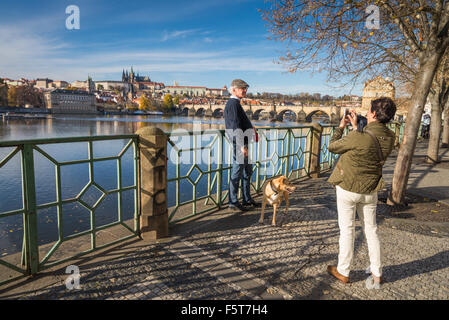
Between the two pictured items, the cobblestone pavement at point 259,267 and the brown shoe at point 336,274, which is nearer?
the cobblestone pavement at point 259,267

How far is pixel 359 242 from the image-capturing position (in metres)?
3.74

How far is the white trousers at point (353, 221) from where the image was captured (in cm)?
265

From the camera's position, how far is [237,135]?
4539mm

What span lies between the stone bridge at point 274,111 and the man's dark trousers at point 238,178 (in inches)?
2815

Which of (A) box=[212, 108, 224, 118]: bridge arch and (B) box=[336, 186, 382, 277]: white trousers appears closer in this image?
(B) box=[336, 186, 382, 277]: white trousers

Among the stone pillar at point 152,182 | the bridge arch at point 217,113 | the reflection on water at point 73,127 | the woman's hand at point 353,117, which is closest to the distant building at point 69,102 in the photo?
the bridge arch at point 217,113

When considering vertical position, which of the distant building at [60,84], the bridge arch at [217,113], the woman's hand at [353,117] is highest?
the distant building at [60,84]

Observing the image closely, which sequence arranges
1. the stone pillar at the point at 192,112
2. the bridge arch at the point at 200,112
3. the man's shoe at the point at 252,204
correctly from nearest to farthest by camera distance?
1. the man's shoe at the point at 252,204
2. the bridge arch at the point at 200,112
3. the stone pillar at the point at 192,112

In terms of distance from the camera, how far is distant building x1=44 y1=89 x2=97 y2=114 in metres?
114

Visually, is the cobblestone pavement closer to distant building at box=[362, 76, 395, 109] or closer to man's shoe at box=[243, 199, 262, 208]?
man's shoe at box=[243, 199, 262, 208]

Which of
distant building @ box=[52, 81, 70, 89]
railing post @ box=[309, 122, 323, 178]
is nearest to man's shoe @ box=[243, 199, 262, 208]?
railing post @ box=[309, 122, 323, 178]

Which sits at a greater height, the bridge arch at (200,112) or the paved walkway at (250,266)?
the bridge arch at (200,112)

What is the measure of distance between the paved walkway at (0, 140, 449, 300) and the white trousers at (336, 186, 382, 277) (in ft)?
A: 0.90

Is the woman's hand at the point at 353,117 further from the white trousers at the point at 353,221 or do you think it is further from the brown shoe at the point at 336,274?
the brown shoe at the point at 336,274
